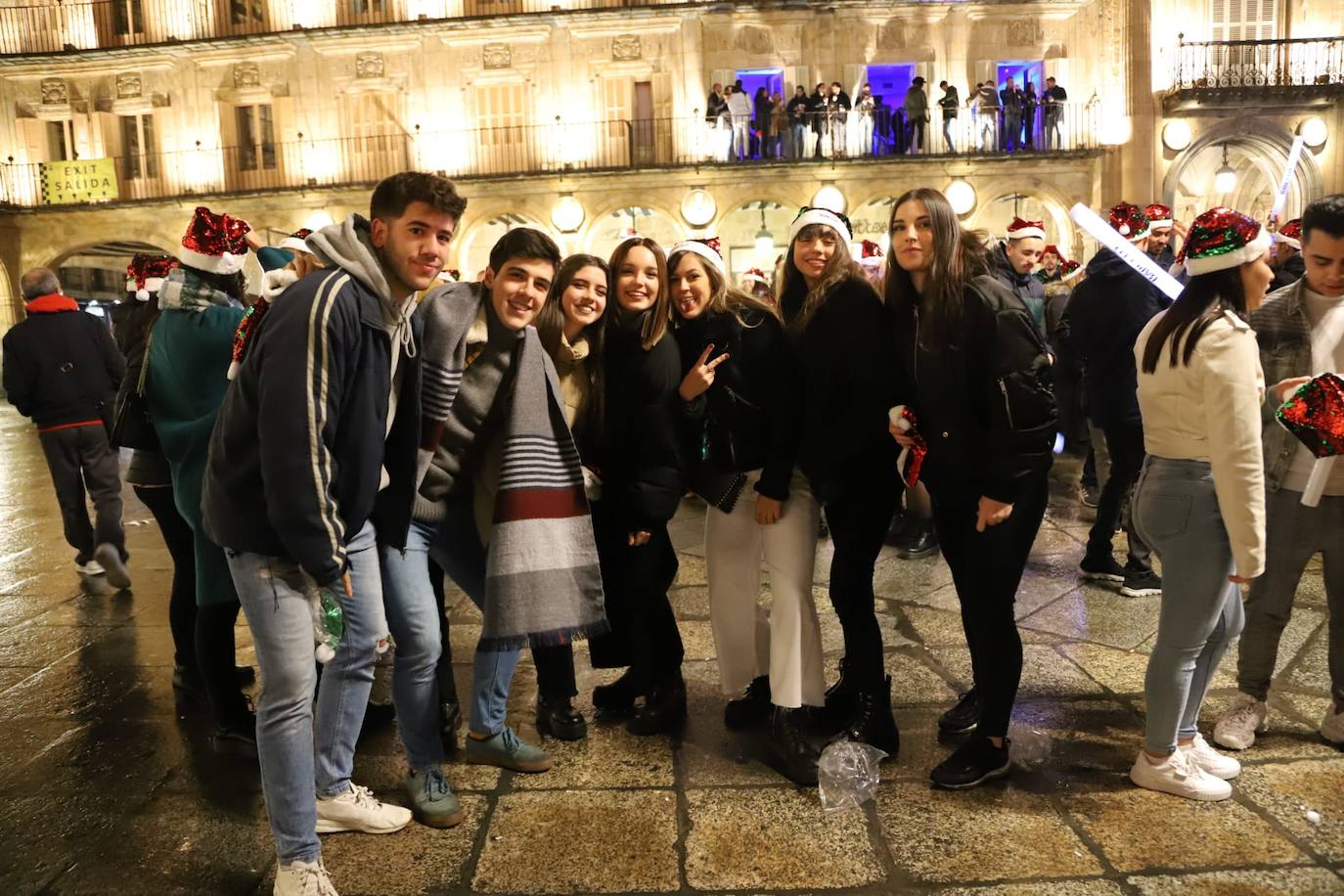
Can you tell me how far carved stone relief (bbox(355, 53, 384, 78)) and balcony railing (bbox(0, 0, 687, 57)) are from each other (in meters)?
0.67

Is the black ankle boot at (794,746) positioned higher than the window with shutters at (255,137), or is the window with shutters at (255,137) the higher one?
the window with shutters at (255,137)

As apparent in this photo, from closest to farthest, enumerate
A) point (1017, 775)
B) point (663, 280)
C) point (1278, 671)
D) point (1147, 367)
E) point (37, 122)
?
point (1147, 367), point (1017, 775), point (663, 280), point (1278, 671), point (37, 122)

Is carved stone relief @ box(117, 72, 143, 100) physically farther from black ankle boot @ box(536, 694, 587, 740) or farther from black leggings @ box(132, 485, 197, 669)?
black ankle boot @ box(536, 694, 587, 740)

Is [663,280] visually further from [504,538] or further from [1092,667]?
[1092,667]

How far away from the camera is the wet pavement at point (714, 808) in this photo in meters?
2.52

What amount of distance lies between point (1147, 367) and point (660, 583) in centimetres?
180

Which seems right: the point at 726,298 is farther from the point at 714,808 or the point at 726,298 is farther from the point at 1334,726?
the point at 1334,726

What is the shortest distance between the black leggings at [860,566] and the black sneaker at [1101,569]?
255 centimetres

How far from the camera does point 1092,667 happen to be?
3898 millimetres

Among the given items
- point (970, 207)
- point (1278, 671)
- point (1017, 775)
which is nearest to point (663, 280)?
point (1017, 775)

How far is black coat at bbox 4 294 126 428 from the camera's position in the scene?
563cm

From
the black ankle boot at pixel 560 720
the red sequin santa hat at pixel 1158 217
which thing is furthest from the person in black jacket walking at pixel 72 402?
the red sequin santa hat at pixel 1158 217

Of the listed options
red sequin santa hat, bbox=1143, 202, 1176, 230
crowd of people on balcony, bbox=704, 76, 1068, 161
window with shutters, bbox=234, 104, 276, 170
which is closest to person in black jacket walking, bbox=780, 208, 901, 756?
red sequin santa hat, bbox=1143, 202, 1176, 230

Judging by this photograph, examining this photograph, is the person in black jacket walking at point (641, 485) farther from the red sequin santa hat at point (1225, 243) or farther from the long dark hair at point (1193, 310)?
the red sequin santa hat at point (1225, 243)
